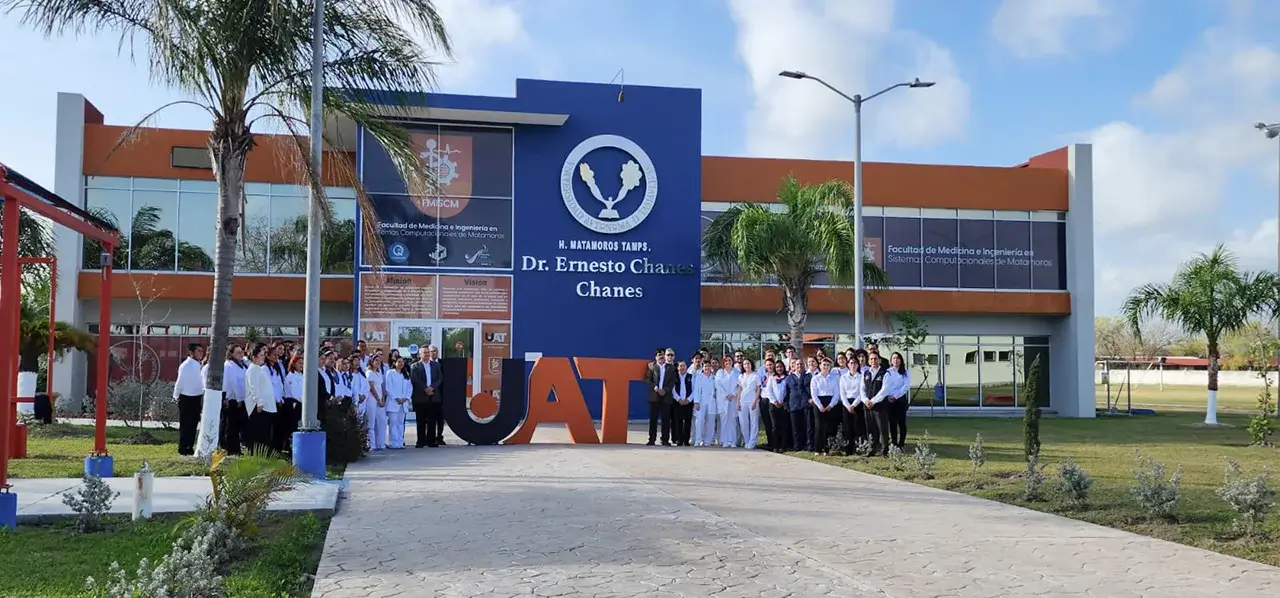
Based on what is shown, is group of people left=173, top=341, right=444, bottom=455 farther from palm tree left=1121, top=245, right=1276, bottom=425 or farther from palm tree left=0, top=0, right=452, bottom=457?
palm tree left=1121, top=245, right=1276, bottom=425

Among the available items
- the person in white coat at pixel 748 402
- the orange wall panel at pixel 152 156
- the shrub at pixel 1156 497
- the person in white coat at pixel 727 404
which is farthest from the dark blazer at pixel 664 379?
the orange wall panel at pixel 152 156

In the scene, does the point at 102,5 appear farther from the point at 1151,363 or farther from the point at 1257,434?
the point at 1151,363

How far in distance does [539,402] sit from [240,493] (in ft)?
35.5

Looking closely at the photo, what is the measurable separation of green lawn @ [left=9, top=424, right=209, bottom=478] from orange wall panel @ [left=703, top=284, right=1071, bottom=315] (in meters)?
15.1

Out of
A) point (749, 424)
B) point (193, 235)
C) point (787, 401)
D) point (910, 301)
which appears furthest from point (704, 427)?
point (193, 235)

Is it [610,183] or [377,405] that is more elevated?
[610,183]

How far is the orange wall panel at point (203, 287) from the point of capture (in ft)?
87.8

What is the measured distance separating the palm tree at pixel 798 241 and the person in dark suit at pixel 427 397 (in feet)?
25.7

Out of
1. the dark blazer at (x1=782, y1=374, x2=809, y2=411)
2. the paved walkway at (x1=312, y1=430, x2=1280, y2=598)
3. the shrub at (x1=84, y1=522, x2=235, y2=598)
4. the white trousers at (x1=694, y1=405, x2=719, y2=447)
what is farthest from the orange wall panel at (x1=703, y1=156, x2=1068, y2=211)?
the shrub at (x1=84, y1=522, x2=235, y2=598)

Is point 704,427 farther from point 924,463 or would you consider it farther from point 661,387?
point 924,463

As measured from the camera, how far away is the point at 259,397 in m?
14.9

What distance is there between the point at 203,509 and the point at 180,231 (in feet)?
69.6

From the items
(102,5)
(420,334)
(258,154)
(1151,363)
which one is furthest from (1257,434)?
(1151,363)

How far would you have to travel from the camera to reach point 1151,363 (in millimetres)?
76750
